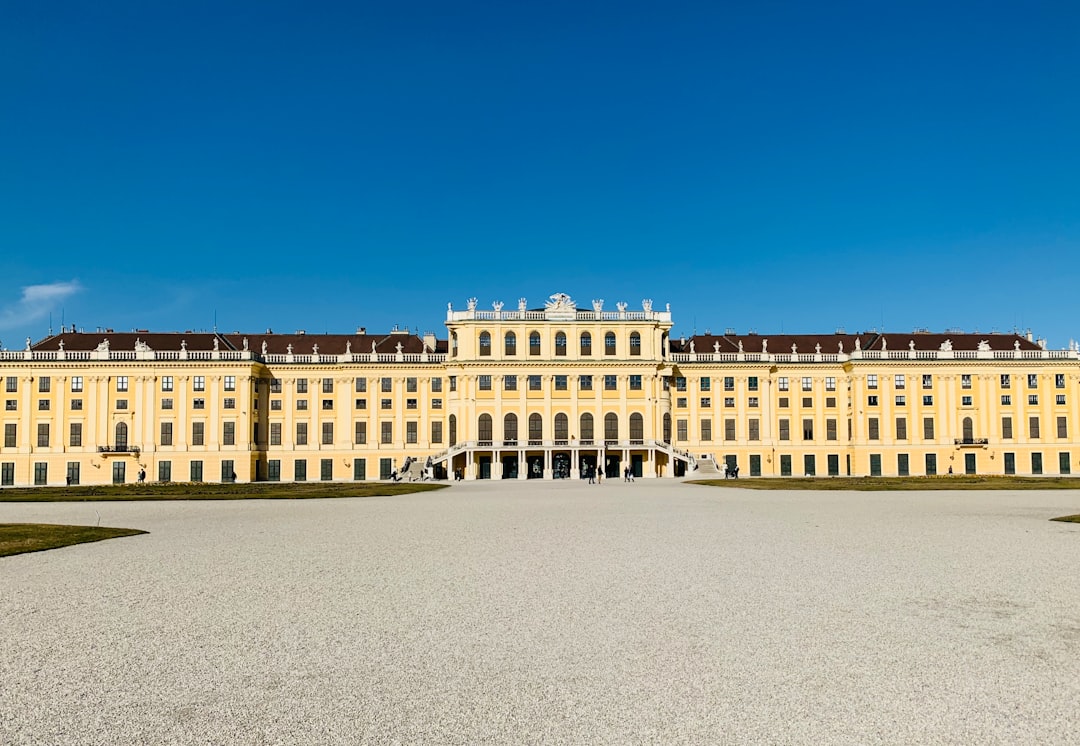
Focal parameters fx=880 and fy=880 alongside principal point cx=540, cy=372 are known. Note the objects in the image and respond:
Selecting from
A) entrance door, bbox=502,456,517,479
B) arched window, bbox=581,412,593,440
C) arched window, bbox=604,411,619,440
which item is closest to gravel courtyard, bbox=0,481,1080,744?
entrance door, bbox=502,456,517,479

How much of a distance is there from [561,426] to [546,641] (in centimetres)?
6858

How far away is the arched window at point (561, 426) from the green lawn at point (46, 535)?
5562cm

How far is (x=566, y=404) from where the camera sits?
260ft

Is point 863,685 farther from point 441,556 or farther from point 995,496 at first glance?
point 995,496

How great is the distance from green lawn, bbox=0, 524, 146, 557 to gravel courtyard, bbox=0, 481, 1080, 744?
0.87 meters

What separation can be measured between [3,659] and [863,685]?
952 centimetres

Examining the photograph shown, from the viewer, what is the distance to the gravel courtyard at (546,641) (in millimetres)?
8023

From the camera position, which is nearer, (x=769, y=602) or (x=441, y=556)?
(x=769, y=602)

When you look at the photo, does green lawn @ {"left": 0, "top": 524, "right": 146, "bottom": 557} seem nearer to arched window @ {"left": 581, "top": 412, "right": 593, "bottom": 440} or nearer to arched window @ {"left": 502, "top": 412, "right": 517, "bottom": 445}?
arched window @ {"left": 502, "top": 412, "right": 517, "bottom": 445}

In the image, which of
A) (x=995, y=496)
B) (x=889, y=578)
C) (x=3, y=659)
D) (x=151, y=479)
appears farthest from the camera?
(x=151, y=479)

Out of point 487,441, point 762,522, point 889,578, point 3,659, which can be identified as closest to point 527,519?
point 762,522

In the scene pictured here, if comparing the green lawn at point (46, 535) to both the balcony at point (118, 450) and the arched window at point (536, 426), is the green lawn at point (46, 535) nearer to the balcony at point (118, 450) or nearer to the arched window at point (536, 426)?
the balcony at point (118, 450)

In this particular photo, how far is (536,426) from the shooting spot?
260 feet

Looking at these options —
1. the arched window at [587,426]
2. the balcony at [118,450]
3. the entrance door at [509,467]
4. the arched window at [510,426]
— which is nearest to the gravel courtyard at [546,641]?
the entrance door at [509,467]
